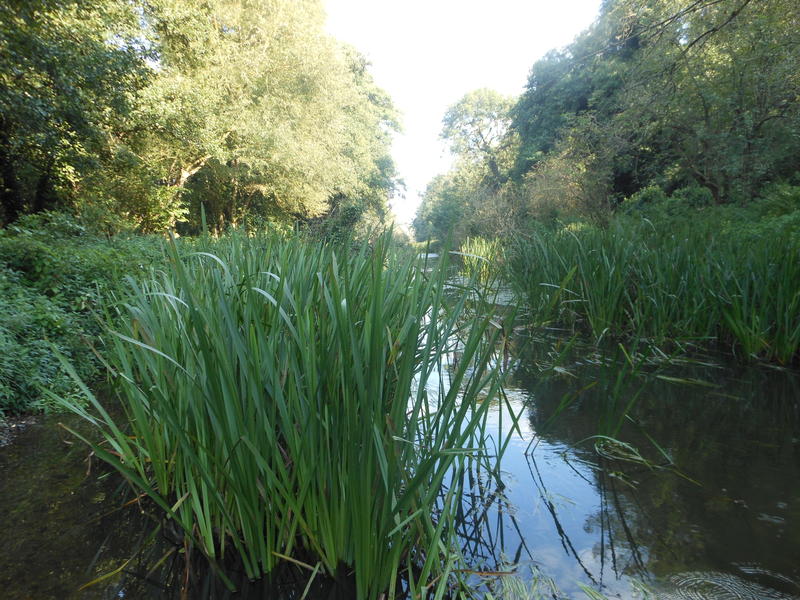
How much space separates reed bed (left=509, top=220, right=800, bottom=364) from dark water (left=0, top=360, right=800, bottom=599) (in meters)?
1.10

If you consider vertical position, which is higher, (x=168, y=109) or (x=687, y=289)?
(x=168, y=109)

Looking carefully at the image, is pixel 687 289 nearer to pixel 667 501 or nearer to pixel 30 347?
pixel 667 501

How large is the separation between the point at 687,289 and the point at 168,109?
33.8 ft

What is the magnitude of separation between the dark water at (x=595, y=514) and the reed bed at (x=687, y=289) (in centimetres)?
110

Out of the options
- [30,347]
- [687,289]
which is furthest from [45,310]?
[687,289]

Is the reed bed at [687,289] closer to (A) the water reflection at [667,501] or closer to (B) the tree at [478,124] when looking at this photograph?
(A) the water reflection at [667,501]

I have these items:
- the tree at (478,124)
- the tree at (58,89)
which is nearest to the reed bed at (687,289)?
the tree at (58,89)

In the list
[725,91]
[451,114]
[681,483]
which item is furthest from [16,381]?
Answer: [451,114]

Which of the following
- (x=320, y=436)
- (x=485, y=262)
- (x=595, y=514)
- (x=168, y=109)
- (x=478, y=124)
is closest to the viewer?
(x=320, y=436)

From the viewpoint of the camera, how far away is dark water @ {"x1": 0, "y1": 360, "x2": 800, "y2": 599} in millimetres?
1567

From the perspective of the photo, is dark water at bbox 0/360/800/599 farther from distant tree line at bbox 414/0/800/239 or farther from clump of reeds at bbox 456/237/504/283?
distant tree line at bbox 414/0/800/239

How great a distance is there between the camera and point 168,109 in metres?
10.4

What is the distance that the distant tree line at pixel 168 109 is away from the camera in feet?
24.4

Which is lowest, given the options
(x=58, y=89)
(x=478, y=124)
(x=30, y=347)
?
(x=30, y=347)
